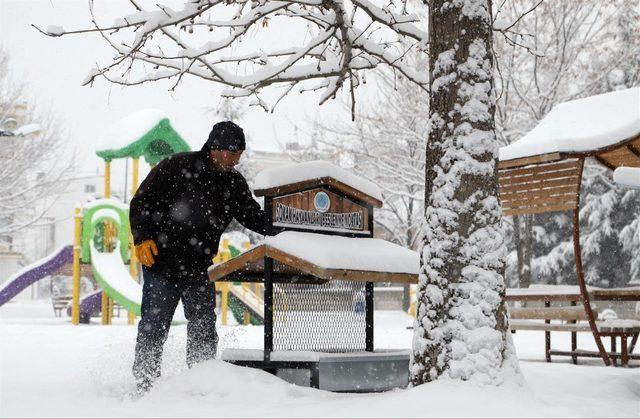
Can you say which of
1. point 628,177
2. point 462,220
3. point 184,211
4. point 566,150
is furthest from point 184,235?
point 566,150

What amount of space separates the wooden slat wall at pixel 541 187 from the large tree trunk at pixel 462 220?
4.25 meters

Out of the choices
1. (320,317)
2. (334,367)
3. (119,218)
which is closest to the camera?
(334,367)

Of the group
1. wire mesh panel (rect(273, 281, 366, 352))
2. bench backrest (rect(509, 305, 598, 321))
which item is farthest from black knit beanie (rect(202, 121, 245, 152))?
bench backrest (rect(509, 305, 598, 321))

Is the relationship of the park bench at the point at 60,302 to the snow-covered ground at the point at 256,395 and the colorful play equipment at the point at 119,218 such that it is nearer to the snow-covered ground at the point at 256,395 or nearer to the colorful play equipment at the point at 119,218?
the colorful play equipment at the point at 119,218

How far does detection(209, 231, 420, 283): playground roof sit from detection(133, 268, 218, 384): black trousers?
0.18 m

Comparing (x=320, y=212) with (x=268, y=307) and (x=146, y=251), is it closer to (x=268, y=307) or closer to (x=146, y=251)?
(x=268, y=307)

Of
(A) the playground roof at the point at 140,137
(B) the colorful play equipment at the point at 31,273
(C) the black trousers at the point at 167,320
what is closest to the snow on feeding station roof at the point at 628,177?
(C) the black trousers at the point at 167,320

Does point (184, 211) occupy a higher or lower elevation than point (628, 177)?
lower

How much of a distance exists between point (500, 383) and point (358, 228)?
6.23ft

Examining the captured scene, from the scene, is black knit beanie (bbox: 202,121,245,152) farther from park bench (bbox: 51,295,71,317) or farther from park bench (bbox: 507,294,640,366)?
park bench (bbox: 51,295,71,317)

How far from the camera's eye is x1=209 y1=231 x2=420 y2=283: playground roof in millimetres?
4559

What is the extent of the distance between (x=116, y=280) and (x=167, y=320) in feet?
Result: 37.2

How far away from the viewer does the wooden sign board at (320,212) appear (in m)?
5.14

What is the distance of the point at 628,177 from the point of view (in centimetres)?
550
